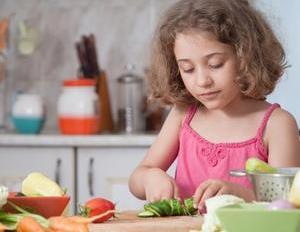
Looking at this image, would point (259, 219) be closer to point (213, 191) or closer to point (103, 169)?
point (213, 191)

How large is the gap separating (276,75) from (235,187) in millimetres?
519

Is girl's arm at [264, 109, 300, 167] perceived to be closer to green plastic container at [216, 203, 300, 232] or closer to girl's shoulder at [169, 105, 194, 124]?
girl's shoulder at [169, 105, 194, 124]

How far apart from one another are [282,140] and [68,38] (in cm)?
212

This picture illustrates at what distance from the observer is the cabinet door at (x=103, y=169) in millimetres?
3117

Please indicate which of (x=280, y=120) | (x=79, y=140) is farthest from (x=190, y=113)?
(x=79, y=140)

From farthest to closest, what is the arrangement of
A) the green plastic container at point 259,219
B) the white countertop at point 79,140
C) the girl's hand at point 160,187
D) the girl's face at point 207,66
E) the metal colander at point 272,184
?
the white countertop at point 79,140, the girl's face at point 207,66, the girl's hand at point 160,187, the metal colander at point 272,184, the green plastic container at point 259,219

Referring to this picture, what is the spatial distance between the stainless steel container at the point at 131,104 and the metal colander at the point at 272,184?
7.42ft

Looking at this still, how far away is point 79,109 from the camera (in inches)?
128

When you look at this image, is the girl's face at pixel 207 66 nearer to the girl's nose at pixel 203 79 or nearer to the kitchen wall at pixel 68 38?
the girl's nose at pixel 203 79

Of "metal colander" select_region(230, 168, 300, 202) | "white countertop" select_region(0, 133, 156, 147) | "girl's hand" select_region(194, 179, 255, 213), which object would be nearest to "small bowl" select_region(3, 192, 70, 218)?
"girl's hand" select_region(194, 179, 255, 213)

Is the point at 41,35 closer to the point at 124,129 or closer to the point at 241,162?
the point at 124,129

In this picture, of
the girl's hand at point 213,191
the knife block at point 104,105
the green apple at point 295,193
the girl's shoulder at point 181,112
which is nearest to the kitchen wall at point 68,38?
the knife block at point 104,105

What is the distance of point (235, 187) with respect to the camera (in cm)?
141

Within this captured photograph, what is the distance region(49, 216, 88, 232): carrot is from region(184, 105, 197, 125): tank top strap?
2.60 ft
